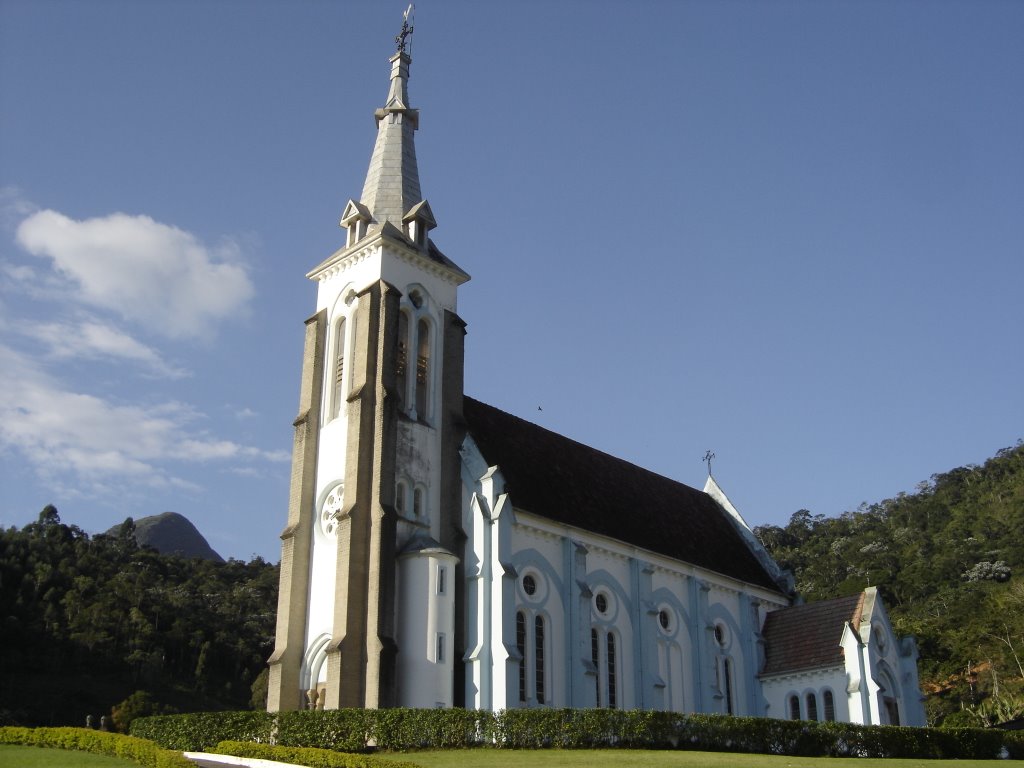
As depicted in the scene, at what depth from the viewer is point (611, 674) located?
4025 cm

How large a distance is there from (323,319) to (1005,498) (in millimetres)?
76033

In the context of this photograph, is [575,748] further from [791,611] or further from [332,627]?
[791,611]

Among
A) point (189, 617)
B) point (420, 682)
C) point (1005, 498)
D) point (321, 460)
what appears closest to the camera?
point (420, 682)

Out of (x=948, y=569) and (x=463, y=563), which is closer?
(x=463, y=563)

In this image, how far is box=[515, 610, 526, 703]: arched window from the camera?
118ft

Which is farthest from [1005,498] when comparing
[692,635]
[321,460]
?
[321,460]

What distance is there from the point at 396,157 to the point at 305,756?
1070 inches

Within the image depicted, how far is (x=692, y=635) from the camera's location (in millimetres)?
44594

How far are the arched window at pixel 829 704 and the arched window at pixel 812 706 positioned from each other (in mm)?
396

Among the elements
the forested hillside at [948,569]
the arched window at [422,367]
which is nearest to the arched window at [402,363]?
the arched window at [422,367]

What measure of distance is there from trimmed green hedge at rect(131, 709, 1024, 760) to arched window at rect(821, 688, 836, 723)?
10.9 meters

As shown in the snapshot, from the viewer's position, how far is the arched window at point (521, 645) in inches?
1416

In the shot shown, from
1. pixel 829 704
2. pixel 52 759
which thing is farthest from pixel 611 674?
pixel 52 759

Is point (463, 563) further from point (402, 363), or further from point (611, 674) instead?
point (611, 674)
